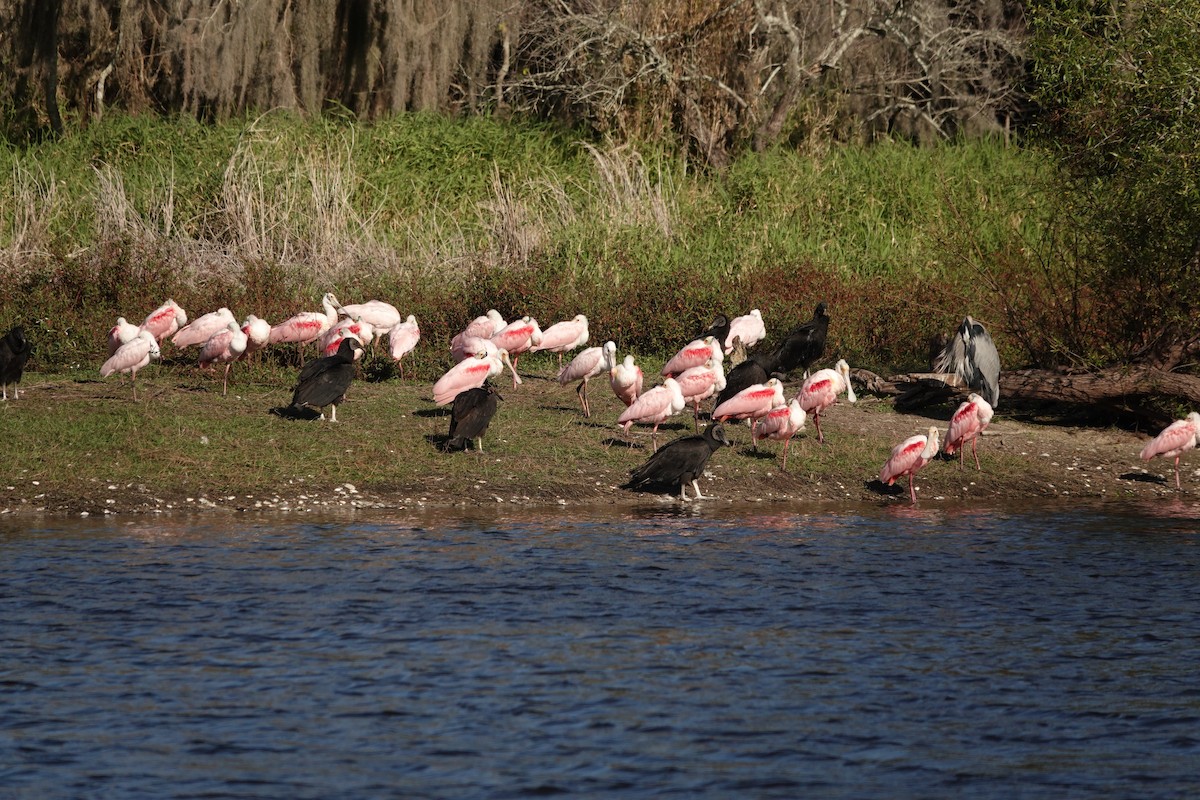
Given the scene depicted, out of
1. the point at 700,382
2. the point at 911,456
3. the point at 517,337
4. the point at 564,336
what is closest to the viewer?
the point at 911,456

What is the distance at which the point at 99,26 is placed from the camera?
29156mm

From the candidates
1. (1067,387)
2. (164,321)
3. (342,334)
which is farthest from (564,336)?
(1067,387)

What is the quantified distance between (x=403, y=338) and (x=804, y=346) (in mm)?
4835

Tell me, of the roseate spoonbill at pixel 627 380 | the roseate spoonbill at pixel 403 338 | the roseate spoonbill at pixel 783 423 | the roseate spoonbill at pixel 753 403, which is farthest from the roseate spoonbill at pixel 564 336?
the roseate spoonbill at pixel 783 423

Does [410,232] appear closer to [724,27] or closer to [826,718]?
[724,27]

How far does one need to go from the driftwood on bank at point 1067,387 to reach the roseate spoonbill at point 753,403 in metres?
3.05

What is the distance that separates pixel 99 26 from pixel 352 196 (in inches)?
320

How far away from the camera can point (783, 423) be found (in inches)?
599

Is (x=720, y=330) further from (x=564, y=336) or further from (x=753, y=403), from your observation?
(x=753, y=403)

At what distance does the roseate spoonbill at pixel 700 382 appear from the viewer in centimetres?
1614

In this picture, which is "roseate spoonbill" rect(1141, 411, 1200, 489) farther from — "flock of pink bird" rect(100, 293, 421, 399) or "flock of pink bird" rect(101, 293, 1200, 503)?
"flock of pink bird" rect(100, 293, 421, 399)

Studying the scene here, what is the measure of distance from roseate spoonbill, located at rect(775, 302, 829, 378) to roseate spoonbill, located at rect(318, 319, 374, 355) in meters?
4.89

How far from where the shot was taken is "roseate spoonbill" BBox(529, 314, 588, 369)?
60.3ft

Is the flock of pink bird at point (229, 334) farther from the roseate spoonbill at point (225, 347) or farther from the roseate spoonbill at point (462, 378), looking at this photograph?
the roseate spoonbill at point (462, 378)
